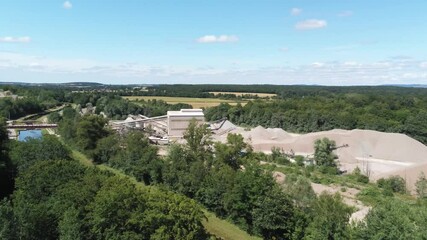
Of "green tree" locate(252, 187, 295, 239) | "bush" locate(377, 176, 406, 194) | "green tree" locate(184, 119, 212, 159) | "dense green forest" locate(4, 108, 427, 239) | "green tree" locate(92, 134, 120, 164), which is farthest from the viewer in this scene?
"green tree" locate(92, 134, 120, 164)

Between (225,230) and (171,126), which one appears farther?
(171,126)

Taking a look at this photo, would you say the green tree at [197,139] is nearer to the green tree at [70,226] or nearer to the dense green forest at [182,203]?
the dense green forest at [182,203]

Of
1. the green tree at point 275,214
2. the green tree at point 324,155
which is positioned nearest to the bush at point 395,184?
the green tree at point 324,155

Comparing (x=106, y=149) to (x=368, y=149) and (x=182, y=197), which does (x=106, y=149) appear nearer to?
(x=182, y=197)

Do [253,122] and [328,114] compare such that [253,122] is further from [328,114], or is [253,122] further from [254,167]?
[254,167]

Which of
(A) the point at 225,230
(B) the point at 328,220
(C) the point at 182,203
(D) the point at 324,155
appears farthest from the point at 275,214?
(D) the point at 324,155

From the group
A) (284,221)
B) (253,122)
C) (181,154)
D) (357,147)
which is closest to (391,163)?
(357,147)

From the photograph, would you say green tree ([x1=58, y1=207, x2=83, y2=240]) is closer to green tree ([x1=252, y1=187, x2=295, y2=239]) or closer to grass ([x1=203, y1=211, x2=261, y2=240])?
grass ([x1=203, y1=211, x2=261, y2=240])

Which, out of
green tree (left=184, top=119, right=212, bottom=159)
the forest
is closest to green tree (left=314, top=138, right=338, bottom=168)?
the forest

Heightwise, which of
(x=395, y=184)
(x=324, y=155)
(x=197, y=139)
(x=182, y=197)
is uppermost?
(x=182, y=197)

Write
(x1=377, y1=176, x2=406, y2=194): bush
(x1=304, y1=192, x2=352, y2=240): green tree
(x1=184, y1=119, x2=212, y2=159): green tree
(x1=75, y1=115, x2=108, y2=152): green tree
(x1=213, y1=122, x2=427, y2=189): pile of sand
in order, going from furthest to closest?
(x1=75, y1=115, x2=108, y2=152): green tree
(x1=213, y1=122, x2=427, y2=189): pile of sand
(x1=184, y1=119, x2=212, y2=159): green tree
(x1=377, y1=176, x2=406, y2=194): bush
(x1=304, y1=192, x2=352, y2=240): green tree

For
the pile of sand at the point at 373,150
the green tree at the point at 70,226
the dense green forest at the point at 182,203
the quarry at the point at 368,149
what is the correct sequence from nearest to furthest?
the green tree at the point at 70,226
the dense green forest at the point at 182,203
the quarry at the point at 368,149
the pile of sand at the point at 373,150
